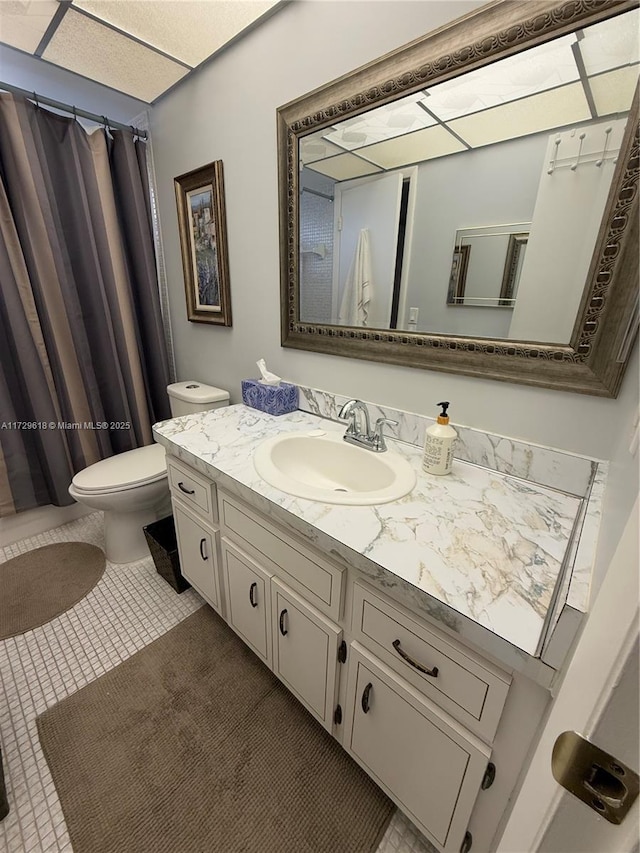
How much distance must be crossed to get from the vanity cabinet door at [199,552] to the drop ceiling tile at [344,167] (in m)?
1.21

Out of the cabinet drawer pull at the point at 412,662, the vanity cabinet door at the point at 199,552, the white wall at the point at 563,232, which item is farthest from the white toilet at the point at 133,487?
the white wall at the point at 563,232

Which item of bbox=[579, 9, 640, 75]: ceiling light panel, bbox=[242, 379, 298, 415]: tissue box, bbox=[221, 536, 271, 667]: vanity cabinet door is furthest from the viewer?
bbox=[242, 379, 298, 415]: tissue box

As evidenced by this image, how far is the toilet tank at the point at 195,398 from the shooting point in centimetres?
171

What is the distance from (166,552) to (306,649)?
0.85 meters

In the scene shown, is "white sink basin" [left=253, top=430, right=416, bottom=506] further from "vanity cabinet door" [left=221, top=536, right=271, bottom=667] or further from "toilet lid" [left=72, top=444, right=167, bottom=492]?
"toilet lid" [left=72, top=444, right=167, bottom=492]

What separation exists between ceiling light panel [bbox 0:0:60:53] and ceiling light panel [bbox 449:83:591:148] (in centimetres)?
139

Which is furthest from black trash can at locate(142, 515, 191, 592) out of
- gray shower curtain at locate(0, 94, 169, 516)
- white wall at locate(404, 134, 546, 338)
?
white wall at locate(404, 134, 546, 338)

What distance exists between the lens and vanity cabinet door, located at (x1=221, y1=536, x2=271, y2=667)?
1012mm

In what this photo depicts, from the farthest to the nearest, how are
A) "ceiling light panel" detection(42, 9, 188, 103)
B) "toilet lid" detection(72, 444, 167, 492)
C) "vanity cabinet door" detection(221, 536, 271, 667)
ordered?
"toilet lid" detection(72, 444, 167, 492) < "ceiling light panel" detection(42, 9, 188, 103) < "vanity cabinet door" detection(221, 536, 271, 667)

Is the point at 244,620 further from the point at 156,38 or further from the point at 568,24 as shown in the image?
the point at 156,38

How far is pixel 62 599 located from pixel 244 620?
0.99 meters

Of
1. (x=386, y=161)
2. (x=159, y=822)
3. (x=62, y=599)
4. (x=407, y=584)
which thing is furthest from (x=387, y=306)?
(x=62, y=599)

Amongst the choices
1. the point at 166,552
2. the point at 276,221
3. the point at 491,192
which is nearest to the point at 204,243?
the point at 276,221

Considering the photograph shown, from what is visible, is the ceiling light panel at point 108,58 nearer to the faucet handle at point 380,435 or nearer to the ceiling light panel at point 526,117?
the ceiling light panel at point 526,117
